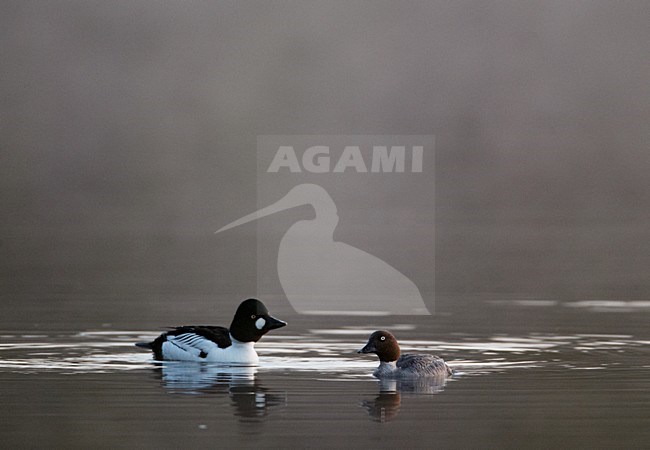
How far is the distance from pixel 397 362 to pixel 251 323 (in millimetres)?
1742

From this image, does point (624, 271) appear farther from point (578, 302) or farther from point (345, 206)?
point (345, 206)

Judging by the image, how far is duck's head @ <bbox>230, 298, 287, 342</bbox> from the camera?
53.5ft

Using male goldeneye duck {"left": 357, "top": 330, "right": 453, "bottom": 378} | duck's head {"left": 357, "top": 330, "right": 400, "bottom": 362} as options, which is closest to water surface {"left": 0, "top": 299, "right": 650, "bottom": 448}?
male goldeneye duck {"left": 357, "top": 330, "right": 453, "bottom": 378}

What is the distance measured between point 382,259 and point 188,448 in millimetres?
20677

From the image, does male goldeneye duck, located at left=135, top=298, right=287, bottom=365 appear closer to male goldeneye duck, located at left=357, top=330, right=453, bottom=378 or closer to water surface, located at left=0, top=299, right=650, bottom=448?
water surface, located at left=0, top=299, right=650, bottom=448

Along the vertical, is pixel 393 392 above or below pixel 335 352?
below

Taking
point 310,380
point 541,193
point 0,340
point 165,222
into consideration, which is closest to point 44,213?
point 165,222

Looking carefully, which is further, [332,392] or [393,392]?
[393,392]

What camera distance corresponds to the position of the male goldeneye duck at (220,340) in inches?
641

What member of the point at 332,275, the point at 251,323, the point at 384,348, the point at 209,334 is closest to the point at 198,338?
the point at 209,334

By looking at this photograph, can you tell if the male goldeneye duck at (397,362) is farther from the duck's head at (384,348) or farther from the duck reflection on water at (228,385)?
the duck reflection on water at (228,385)

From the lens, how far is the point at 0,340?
17406 millimetres

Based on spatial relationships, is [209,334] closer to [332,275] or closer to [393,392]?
[393,392]

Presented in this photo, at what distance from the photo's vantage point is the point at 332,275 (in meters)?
27.1
